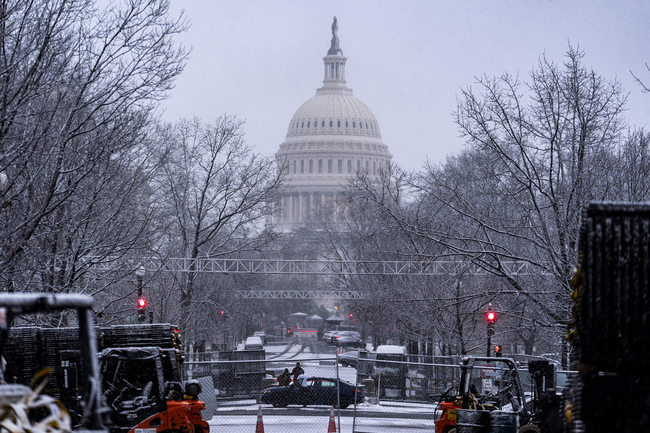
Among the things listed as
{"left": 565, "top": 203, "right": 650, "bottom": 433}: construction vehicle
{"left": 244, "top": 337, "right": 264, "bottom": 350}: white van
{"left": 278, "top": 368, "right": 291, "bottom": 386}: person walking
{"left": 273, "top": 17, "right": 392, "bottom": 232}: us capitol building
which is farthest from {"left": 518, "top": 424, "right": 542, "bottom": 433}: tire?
{"left": 273, "top": 17, "right": 392, "bottom": 232}: us capitol building

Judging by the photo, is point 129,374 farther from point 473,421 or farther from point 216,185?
point 216,185

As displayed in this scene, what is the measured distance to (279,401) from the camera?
2694 cm

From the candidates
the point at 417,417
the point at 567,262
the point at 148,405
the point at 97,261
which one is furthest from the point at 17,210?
the point at 417,417

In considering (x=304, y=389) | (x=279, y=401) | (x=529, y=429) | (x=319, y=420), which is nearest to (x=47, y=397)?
(x=529, y=429)

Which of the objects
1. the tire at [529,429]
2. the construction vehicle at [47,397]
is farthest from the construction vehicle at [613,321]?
the tire at [529,429]

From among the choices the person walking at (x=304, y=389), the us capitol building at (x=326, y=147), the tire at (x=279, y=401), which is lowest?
the tire at (x=279, y=401)

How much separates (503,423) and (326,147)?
6099 inches

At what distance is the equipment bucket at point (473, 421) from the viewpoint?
1402 cm

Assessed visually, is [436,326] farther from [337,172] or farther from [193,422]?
[337,172]

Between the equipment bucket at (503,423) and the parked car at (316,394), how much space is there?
12.5 m

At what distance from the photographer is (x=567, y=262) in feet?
58.7

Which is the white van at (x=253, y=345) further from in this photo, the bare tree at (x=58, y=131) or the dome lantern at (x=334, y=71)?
the dome lantern at (x=334, y=71)

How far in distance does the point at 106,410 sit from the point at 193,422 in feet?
32.9

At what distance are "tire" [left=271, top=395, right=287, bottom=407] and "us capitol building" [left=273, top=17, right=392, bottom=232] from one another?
12786 centimetres
